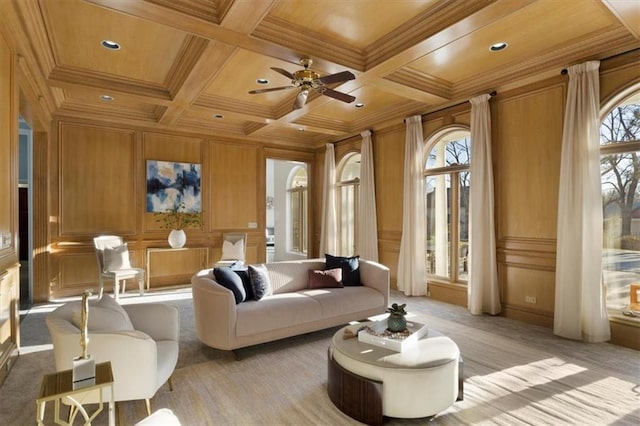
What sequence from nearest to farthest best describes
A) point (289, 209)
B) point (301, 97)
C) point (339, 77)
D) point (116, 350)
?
point (116, 350), point (339, 77), point (301, 97), point (289, 209)

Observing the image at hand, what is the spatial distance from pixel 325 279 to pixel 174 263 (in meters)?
3.96

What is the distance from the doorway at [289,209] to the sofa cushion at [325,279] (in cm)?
Answer: 558

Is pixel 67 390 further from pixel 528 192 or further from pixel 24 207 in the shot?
pixel 24 207

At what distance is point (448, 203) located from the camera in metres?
5.78

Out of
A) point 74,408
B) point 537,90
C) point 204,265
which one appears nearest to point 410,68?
point 537,90

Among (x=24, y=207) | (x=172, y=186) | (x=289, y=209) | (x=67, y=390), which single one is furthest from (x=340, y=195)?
(x=24, y=207)

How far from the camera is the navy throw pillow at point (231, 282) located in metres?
3.58

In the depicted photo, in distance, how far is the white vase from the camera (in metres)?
6.62

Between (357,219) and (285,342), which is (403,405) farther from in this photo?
(357,219)

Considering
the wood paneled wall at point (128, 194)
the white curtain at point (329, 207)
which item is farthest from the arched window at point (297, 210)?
the wood paneled wall at point (128, 194)

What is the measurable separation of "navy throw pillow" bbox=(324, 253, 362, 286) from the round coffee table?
6.50ft

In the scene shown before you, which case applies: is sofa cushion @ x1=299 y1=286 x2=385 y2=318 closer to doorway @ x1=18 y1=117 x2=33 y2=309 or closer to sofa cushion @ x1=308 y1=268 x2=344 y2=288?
sofa cushion @ x1=308 y1=268 x2=344 y2=288

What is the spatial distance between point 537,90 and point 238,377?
15.8 ft

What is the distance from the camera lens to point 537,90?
14.6 ft
